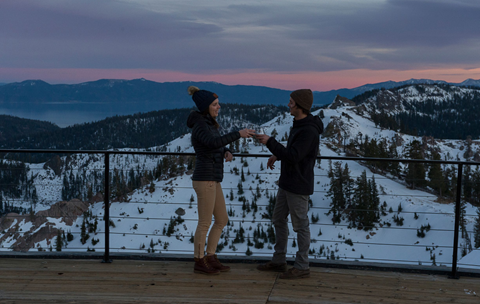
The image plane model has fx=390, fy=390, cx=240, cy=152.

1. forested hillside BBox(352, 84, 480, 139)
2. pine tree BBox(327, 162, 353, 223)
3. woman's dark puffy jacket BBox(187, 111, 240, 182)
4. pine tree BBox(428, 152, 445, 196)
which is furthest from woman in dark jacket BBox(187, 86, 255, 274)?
forested hillside BBox(352, 84, 480, 139)

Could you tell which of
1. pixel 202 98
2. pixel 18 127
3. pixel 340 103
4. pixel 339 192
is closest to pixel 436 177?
pixel 339 192

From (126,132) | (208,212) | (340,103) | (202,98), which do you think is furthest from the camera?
(340,103)

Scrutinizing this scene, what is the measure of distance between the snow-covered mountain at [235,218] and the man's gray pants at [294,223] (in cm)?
15

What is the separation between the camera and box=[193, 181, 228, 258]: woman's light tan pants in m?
3.24

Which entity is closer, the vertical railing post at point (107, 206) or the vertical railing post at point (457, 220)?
the vertical railing post at point (457, 220)

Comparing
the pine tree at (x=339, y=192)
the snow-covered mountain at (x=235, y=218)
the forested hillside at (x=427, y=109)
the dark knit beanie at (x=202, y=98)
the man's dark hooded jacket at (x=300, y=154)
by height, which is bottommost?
the snow-covered mountain at (x=235, y=218)

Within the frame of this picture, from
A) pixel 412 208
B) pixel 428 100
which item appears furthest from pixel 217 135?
pixel 428 100

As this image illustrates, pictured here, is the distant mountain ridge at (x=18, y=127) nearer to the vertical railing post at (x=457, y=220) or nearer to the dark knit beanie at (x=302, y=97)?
the dark knit beanie at (x=302, y=97)

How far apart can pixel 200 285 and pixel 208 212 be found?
1.95ft

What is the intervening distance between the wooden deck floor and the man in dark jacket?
282 millimetres

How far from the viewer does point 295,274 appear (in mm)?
3316

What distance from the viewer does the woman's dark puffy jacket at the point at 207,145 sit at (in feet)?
10.0

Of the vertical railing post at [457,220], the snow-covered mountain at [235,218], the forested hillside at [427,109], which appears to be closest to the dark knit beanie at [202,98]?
the snow-covered mountain at [235,218]

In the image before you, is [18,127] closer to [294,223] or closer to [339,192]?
[339,192]
